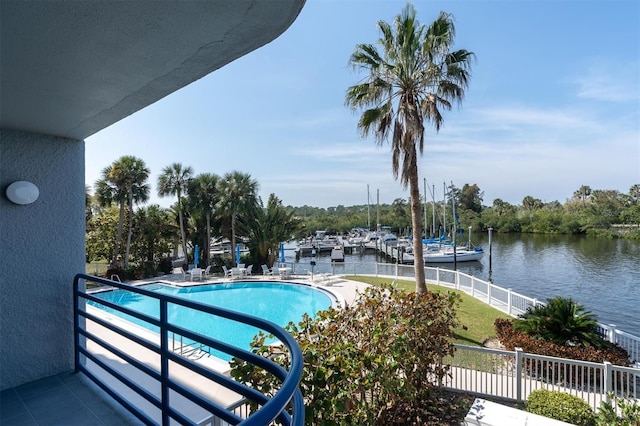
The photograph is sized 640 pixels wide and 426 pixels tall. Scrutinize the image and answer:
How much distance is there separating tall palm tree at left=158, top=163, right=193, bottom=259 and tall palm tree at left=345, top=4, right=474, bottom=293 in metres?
15.2

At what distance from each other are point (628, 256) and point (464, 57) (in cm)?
3514

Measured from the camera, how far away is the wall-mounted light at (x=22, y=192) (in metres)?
3.00

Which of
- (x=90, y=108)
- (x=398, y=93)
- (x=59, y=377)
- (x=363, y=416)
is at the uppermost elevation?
(x=398, y=93)

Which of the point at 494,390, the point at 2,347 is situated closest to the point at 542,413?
the point at 494,390

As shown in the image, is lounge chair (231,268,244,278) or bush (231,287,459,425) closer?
bush (231,287,459,425)

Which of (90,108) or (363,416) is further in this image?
(363,416)

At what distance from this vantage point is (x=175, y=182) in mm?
21500

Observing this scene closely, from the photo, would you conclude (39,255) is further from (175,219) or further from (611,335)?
(175,219)

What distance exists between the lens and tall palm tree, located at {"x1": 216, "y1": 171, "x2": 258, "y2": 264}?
21422 mm

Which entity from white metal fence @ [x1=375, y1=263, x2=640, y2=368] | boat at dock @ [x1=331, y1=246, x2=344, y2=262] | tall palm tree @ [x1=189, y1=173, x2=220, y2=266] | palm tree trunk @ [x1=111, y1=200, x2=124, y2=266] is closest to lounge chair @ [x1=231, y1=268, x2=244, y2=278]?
tall palm tree @ [x1=189, y1=173, x2=220, y2=266]

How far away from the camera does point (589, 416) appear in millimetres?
5027

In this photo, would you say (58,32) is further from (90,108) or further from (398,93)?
(398,93)

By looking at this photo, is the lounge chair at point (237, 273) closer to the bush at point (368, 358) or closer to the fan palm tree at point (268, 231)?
the fan palm tree at point (268, 231)

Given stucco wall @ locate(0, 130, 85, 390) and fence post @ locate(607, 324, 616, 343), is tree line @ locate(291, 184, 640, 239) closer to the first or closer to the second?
fence post @ locate(607, 324, 616, 343)
